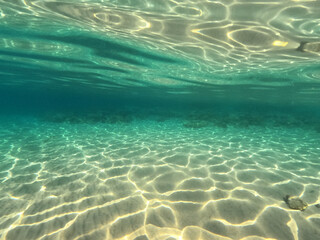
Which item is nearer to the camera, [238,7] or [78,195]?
[78,195]

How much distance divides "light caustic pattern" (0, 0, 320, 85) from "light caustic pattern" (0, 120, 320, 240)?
16.6 feet

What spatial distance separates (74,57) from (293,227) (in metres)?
15.8

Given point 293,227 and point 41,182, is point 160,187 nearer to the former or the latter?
point 293,227

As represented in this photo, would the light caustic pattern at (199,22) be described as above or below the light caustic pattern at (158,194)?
above

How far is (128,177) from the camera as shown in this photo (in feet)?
20.8

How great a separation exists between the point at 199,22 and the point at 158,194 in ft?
20.1

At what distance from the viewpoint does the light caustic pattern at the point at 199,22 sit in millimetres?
6113

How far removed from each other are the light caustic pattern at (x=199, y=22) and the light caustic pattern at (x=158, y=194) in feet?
16.6

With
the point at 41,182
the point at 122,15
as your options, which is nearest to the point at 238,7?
the point at 122,15

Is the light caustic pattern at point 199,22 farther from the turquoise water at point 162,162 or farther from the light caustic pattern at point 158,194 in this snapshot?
the light caustic pattern at point 158,194

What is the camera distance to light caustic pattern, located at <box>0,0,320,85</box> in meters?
6.11

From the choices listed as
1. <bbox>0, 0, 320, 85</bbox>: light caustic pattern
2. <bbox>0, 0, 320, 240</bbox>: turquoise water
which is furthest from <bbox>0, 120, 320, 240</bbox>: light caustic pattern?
<bbox>0, 0, 320, 85</bbox>: light caustic pattern

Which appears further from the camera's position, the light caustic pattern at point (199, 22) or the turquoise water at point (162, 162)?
the light caustic pattern at point (199, 22)

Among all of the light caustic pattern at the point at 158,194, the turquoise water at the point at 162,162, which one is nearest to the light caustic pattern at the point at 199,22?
the turquoise water at the point at 162,162
